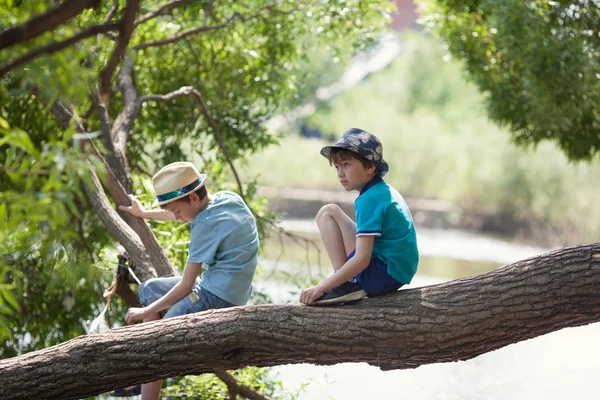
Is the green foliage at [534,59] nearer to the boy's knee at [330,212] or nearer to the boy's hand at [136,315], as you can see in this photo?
the boy's knee at [330,212]

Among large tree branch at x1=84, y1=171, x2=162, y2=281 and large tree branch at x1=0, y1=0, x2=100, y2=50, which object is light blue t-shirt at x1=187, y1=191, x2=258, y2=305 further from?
large tree branch at x1=0, y1=0, x2=100, y2=50

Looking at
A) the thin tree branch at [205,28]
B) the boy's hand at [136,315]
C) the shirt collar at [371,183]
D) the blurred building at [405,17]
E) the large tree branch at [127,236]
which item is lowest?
the boy's hand at [136,315]

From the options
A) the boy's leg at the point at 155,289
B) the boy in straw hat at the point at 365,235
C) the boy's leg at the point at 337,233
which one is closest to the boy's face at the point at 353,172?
the boy in straw hat at the point at 365,235

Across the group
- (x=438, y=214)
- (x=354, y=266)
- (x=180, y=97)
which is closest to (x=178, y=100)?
(x=180, y=97)

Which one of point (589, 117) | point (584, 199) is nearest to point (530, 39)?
point (589, 117)

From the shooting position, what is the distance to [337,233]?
3.44 meters

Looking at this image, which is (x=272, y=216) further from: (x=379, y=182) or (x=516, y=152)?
(x=516, y=152)

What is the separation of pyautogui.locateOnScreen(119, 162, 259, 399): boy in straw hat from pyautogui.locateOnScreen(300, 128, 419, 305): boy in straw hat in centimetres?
37

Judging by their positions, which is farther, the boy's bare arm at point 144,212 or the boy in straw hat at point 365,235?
the boy's bare arm at point 144,212

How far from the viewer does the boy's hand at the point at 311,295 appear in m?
3.25

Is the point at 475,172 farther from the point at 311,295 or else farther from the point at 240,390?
the point at 311,295

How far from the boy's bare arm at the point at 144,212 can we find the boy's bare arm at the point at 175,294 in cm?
52

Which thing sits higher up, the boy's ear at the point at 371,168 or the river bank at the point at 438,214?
the river bank at the point at 438,214

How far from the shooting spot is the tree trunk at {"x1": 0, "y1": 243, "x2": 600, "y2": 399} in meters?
3.08
